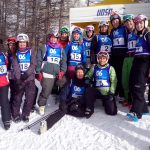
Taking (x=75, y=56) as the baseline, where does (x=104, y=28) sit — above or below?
above

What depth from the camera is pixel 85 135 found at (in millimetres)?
5277

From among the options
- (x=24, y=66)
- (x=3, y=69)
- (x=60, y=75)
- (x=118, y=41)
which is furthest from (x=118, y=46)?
(x=3, y=69)

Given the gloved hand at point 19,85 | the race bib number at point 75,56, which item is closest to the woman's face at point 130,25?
the race bib number at point 75,56

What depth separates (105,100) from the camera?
632 cm

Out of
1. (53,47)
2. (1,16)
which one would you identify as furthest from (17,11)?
(53,47)

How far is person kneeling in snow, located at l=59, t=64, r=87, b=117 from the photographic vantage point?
6223 mm

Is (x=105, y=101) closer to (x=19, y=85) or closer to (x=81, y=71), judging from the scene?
(x=81, y=71)

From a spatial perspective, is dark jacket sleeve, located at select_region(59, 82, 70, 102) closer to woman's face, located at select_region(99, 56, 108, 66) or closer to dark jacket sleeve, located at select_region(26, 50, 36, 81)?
dark jacket sleeve, located at select_region(26, 50, 36, 81)

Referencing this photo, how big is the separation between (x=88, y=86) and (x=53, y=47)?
1236 mm

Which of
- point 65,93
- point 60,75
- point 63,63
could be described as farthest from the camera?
point 63,63

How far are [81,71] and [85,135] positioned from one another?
1700 mm

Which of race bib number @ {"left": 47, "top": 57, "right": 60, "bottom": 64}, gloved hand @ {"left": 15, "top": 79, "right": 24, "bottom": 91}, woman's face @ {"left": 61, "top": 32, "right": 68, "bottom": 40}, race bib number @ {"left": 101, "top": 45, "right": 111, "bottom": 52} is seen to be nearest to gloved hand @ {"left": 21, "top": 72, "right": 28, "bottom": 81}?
gloved hand @ {"left": 15, "top": 79, "right": 24, "bottom": 91}

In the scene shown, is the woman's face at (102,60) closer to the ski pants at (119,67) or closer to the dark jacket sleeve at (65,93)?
the ski pants at (119,67)

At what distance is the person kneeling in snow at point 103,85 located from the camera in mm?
6211
